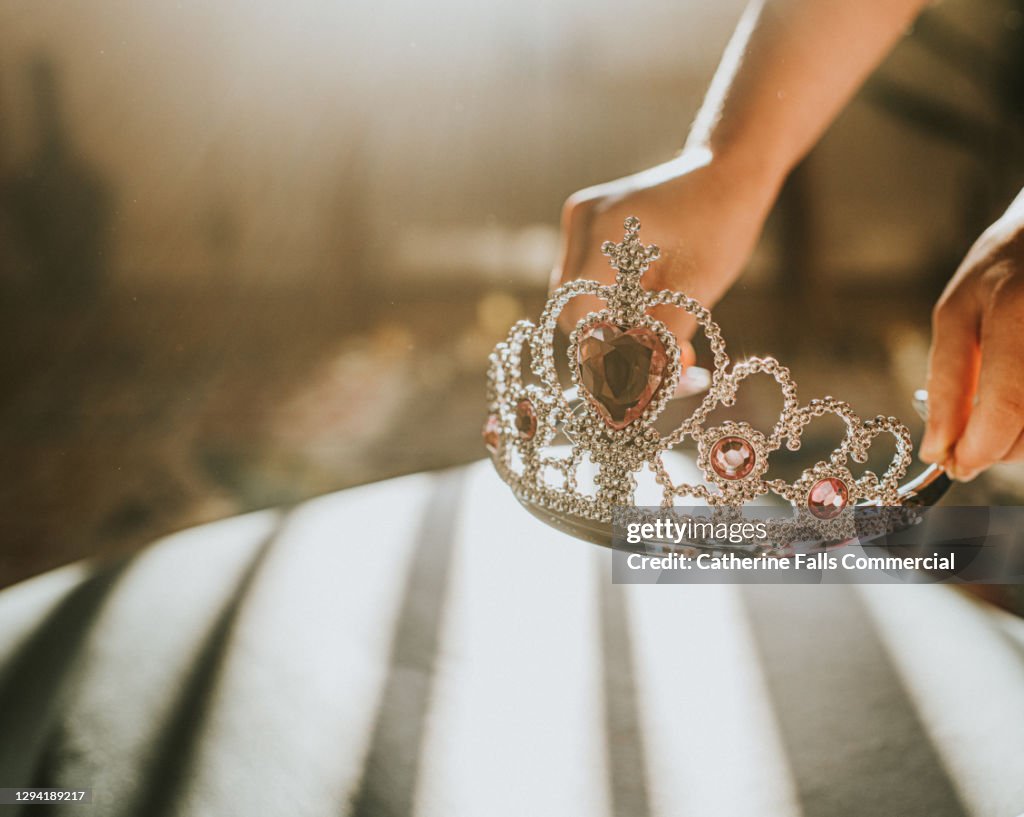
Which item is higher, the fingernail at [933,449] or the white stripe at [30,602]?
the fingernail at [933,449]

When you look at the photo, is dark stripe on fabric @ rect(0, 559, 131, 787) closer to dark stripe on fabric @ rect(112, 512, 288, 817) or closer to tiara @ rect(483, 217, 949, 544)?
dark stripe on fabric @ rect(112, 512, 288, 817)

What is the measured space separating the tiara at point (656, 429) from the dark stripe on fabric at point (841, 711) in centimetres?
7

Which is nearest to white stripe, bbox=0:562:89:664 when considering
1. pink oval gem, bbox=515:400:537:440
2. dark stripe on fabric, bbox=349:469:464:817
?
dark stripe on fabric, bbox=349:469:464:817

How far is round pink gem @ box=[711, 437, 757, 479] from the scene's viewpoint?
23.1 inches

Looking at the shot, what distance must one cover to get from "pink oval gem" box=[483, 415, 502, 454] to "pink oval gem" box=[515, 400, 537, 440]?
0.03 m

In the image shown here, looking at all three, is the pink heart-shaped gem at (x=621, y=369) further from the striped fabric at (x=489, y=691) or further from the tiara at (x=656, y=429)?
the striped fabric at (x=489, y=691)

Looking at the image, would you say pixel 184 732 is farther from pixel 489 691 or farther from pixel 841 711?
pixel 841 711

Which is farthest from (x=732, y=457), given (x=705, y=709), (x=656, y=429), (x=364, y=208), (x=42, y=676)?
(x=364, y=208)

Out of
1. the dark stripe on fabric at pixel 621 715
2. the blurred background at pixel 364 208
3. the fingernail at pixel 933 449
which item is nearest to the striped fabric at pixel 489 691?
the dark stripe on fabric at pixel 621 715

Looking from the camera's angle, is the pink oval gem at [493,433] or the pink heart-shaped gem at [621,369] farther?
the pink oval gem at [493,433]

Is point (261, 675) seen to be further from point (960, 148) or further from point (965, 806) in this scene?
point (960, 148)

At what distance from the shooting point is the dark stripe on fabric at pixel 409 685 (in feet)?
1.33

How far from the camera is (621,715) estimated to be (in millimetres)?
472

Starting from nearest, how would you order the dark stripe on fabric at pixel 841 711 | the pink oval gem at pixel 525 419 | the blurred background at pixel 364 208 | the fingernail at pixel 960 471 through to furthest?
the dark stripe on fabric at pixel 841 711
the fingernail at pixel 960 471
the pink oval gem at pixel 525 419
the blurred background at pixel 364 208
